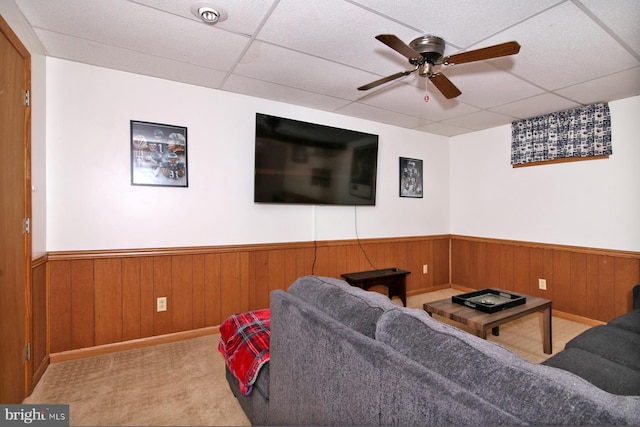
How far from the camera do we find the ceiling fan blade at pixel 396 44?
5.20 feet

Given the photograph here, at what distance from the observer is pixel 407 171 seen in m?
4.34

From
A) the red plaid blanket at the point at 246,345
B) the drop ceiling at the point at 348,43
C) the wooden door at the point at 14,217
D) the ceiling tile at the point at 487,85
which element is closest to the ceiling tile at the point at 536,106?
the drop ceiling at the point at 348,43

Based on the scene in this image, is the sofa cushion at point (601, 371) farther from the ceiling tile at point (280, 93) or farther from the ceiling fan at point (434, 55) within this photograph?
the ceiling tile at point (280, 93)

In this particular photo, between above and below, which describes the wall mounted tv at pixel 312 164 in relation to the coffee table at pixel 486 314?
above

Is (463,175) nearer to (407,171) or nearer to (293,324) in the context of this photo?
(407,171)

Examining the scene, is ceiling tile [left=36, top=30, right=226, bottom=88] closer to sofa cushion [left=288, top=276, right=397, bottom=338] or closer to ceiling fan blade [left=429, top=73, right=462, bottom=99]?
ceiling fan blade [left=429, top=73, right=462, bottom=99]

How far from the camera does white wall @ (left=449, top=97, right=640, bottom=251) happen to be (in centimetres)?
308

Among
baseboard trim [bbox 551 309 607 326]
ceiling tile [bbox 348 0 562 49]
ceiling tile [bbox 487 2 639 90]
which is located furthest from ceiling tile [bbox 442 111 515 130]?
baseboard trim [bbox 551 309 607 326]

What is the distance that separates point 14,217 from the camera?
5.94 feet

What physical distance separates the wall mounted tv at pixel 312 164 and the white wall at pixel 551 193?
1624 millimetres

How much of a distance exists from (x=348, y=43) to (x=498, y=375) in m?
2.08

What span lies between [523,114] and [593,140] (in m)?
0.72

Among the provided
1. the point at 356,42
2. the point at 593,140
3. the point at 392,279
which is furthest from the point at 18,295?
the point at 593,140

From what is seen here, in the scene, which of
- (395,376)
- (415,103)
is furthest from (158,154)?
(395,376)
